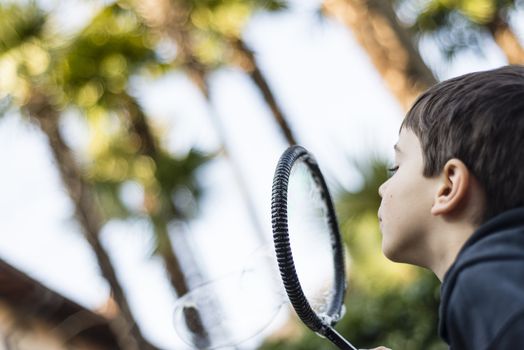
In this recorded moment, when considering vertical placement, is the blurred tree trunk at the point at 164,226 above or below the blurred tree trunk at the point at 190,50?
below

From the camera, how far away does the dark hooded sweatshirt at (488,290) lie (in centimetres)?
118

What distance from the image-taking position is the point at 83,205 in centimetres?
902

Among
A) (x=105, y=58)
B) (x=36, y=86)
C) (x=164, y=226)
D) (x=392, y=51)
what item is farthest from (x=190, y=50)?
(x=392, y=51)

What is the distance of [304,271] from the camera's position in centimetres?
190

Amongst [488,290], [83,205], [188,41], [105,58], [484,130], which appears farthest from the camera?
[188,41]

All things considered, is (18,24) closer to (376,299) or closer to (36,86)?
(36,86)

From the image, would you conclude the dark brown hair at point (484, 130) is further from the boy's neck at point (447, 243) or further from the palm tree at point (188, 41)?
the palm tree at point (188, 41)

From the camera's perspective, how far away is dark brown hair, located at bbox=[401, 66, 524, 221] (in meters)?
1.37

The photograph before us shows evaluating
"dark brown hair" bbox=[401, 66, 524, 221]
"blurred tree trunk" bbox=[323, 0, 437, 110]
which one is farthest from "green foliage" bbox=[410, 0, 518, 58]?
"dark brown hair" bbox=[401, 66, 524, 221]

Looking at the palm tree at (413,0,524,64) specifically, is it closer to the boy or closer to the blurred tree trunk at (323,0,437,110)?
the blurred tree trunk at (323,0,437,110)

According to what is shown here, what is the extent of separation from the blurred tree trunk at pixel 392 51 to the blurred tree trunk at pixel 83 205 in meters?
3.19

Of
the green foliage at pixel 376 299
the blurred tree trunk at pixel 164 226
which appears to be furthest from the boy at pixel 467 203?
the blurred tree trunk at pixel 164 226

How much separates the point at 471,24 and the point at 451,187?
1078cm

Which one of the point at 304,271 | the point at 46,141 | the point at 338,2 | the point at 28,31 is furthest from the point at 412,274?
the point at 304,271
